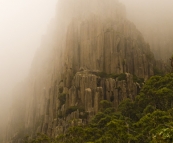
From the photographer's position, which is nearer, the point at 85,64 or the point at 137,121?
the point at 137,121

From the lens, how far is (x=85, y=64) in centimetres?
8625

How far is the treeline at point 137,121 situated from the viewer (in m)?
38.5


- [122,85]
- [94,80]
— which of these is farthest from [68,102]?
[122,85]

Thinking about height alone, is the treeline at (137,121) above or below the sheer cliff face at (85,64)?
below

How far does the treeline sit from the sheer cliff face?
15373 mm

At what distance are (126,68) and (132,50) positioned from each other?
7.47 metres

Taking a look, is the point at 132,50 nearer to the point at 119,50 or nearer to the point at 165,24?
the point at 119,50

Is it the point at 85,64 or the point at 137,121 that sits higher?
the point at 85,64

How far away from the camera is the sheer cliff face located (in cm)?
7381

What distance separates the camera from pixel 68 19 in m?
109

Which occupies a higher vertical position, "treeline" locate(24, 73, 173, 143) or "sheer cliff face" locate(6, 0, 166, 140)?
"sheer cliff face" locate(6, 0, 166, 140)

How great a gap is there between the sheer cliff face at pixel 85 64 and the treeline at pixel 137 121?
15.4 metres

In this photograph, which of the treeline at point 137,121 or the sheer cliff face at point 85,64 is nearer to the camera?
the treeline at point 137,121

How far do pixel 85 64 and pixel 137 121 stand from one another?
40005 millimetres
